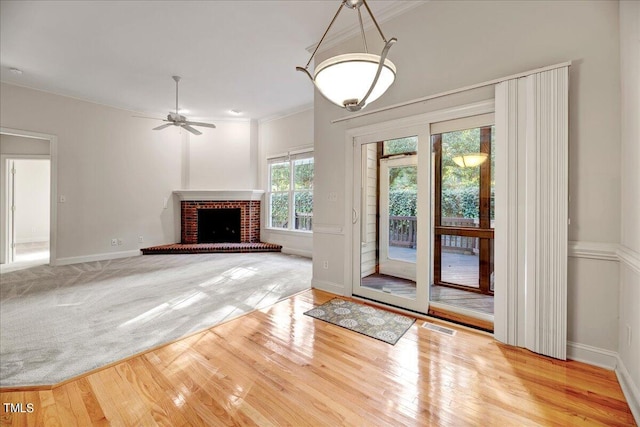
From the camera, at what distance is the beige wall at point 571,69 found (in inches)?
74.8

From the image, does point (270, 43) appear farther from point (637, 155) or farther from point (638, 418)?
point (638, 418)

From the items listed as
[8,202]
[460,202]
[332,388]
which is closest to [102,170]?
[8,202]

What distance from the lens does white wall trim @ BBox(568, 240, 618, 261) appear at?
6.18 ft

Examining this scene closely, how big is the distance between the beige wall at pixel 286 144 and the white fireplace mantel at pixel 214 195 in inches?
19.0

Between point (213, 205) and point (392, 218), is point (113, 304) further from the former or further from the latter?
point (213, 205)

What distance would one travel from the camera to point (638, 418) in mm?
1422

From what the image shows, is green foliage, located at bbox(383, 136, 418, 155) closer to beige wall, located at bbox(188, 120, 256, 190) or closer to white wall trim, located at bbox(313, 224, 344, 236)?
white wall trim, located at bbox(313, 224, 344, 236)

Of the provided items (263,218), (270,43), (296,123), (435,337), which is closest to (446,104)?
(435,337)

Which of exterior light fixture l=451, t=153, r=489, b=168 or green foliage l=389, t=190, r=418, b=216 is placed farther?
green foliage l=389, t=190, r=418, b=216

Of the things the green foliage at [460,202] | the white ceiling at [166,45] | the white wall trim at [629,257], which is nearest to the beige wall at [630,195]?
the white wall trim at [629,257]

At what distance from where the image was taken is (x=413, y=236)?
2.89 metres

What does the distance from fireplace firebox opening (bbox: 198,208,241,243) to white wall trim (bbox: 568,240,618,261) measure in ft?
20.2

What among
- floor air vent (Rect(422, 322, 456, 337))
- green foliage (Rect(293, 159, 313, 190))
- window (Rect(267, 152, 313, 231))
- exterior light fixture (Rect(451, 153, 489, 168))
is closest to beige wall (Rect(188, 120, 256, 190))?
window (Rect(267, 152, 313, 231))

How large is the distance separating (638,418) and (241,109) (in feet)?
22.0
